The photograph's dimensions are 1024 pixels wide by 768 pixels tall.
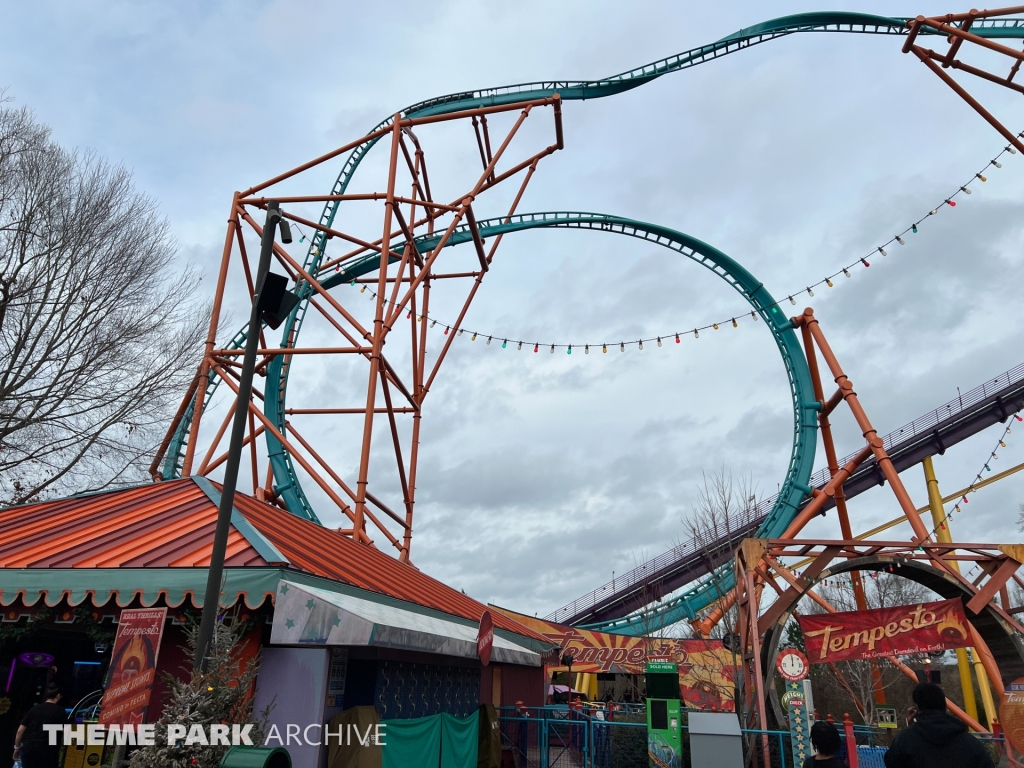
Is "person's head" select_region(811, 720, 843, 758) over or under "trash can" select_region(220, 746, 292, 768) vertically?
over

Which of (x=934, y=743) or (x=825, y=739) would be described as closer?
(x=934, y=743)

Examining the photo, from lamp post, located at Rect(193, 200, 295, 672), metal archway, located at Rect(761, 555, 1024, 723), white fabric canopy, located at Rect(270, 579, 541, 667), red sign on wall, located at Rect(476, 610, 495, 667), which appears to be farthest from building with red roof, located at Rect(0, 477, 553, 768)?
metal archway, located at Rect(761, 555, 1024, 723)

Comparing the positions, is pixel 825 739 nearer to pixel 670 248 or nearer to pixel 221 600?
pixel 221 600

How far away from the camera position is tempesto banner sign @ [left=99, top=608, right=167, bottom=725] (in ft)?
17.9

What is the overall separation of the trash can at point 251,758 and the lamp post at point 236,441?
2.25 feet

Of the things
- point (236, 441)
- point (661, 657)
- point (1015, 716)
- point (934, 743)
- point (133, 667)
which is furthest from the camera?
point (661, 657)

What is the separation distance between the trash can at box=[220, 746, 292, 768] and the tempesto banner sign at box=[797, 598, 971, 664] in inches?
297

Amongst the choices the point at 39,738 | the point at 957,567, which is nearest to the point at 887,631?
the point at 957,567

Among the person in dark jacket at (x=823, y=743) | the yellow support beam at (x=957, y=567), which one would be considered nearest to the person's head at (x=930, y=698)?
the person in dark jacket at (x=823, y=743)

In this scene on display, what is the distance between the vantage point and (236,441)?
5.39 m

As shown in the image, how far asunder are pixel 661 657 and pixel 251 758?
49.1 ft

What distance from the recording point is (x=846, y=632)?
34.5ft

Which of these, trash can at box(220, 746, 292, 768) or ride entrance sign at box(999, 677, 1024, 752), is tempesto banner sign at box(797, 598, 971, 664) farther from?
trash can at box(220, 746, 292, 768)

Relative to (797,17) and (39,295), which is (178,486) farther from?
(797,17)
